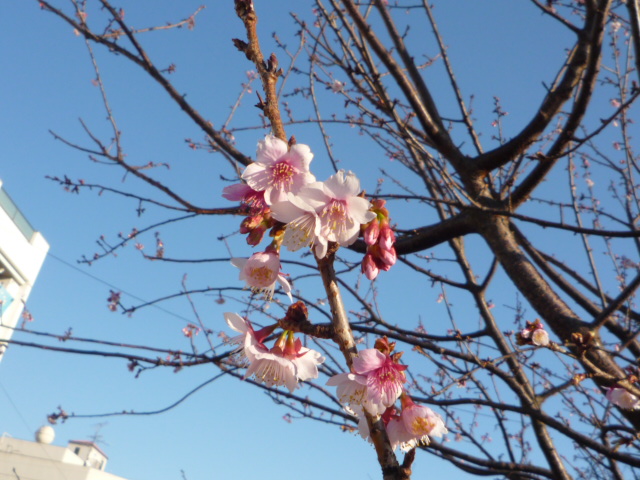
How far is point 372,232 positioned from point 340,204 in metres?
0.09

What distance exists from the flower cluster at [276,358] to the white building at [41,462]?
2510 centimetres

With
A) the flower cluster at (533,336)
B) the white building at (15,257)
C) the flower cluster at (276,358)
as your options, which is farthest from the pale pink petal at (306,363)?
the white building at (15,257)

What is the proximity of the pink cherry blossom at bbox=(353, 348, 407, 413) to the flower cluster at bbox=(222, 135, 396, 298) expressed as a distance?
0.52 feet

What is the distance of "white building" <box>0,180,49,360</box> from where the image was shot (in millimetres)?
15906

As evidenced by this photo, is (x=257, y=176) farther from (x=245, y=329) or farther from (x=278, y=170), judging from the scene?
(x=245, y=329)

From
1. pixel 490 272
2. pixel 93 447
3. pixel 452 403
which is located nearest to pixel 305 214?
pixel 452 403

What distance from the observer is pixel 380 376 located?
0.98m

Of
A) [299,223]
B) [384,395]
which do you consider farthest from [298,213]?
[384,395]

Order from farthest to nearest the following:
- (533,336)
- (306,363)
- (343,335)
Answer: (533,336), (306,363), (343,335)

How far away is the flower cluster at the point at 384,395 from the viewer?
3.11 feet

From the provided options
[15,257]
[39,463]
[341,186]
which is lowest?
[341,186]

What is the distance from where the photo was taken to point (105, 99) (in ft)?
10.4

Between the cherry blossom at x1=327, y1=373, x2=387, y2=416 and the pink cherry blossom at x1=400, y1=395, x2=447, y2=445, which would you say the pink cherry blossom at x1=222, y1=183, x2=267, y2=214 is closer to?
the cherry blossom at x1=327, y1=373, x2=387, y2=416

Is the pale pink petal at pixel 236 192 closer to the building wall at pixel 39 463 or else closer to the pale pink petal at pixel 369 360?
the pale pink petal at pixel 369 360
